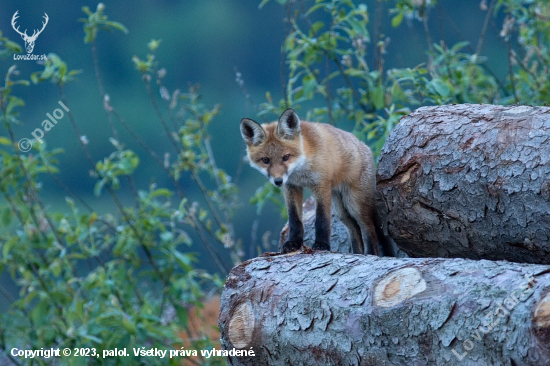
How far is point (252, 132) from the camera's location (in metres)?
3.09

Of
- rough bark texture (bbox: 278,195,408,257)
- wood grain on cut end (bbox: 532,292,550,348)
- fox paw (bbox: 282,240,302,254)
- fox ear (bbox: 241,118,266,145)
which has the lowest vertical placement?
rough bark texture (bbox: 278,195,408,257)

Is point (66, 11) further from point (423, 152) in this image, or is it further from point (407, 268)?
point (407, 268)

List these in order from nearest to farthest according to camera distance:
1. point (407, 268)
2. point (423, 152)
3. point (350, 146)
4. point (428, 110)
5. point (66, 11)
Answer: point (407, 268)
point (423, 152)
point (428, 110)
point (350, 146)
point (66, 11)

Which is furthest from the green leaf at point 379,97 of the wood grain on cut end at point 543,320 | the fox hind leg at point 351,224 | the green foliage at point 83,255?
the wood grain on cut end at point 543,320

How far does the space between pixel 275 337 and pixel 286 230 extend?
1218 mm

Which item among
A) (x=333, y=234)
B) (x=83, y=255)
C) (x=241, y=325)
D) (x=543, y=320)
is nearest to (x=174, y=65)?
(x=83, y=255)

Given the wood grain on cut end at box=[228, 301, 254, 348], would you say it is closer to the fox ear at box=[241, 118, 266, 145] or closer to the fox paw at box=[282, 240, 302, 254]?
the fox paw at box=[282, 240, 302, 254]

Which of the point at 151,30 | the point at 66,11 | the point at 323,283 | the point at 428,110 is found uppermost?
the point at 66,11

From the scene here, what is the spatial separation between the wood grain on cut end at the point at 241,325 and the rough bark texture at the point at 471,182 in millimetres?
815

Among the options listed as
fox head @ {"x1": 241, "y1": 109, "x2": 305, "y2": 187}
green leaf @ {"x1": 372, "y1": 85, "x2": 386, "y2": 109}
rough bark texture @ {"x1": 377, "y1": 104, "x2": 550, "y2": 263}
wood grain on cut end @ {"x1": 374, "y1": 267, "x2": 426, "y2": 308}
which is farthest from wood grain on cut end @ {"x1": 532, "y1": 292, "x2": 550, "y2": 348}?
green leaf @ {"x1": 372, "y1": 85, "x2": 386, "y2": 109}

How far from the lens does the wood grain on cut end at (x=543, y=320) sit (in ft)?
4.74

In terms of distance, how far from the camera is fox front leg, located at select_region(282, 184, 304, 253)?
2844 mm

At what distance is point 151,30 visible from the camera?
5.18 meters

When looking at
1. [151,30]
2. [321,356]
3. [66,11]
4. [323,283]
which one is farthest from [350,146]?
[66,11]
